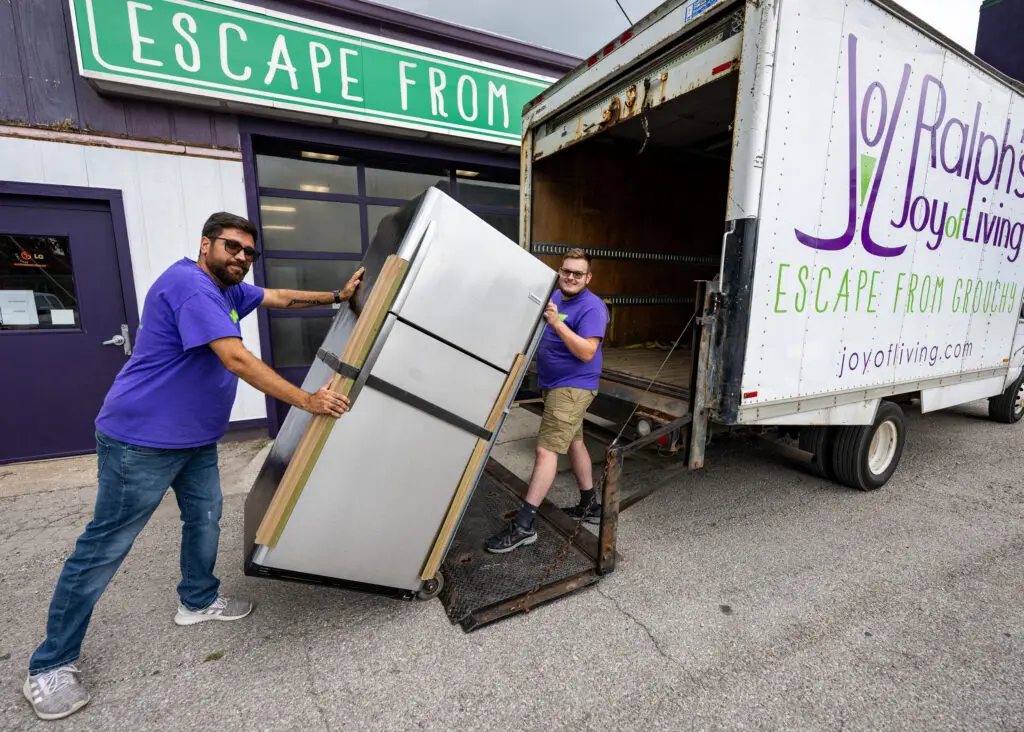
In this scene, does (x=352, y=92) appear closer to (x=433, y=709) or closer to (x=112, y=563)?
(x=112, y=563)

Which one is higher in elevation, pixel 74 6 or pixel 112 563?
pixel 74 6

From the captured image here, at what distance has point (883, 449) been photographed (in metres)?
3.89

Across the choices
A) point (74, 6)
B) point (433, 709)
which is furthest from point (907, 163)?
point (74, 6)

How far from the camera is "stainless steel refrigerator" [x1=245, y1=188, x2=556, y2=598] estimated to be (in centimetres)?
185

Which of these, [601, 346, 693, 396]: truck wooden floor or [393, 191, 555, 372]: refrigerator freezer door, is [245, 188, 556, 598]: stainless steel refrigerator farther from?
[601, 346, 693, 396]: truck wooden floor

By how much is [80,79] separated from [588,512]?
5.22m

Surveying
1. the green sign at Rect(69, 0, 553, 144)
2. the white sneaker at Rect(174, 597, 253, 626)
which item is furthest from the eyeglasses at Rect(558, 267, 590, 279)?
the green sign at Rect(69, 0, 553, 144)

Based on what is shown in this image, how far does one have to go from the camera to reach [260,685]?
1.93 metres

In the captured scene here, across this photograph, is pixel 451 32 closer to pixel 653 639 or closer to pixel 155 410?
pixel 155 410

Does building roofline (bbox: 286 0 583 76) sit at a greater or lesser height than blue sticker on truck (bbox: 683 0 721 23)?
greater

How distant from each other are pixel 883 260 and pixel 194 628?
433cm

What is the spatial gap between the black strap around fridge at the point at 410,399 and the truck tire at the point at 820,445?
280cm

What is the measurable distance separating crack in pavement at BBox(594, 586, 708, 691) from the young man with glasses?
501mm

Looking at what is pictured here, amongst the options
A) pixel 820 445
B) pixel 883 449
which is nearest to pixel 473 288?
pixel 820 445
